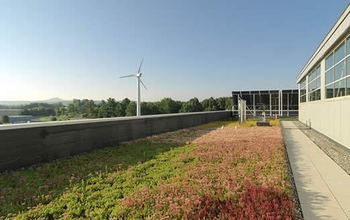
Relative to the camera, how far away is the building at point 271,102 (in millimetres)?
43312

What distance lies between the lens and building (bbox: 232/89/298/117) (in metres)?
43.3

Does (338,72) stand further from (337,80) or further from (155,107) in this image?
(155,107)

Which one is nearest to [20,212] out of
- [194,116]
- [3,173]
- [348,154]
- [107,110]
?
[3,173]

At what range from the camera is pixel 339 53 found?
12594 millimetres

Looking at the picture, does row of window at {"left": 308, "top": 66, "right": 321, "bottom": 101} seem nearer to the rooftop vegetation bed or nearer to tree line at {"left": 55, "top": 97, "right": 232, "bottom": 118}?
the rooftop vegetation bed

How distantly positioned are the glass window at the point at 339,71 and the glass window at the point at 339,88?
37cm

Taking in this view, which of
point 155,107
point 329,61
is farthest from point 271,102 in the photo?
point 155,107

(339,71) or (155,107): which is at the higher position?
(339,71)

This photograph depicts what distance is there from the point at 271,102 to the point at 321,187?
143 feet

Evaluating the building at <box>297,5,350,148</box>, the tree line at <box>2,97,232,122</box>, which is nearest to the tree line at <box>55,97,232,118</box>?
the tree line at <box>2,97,232,122</box>

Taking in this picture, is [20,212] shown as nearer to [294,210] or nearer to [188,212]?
[188,212]

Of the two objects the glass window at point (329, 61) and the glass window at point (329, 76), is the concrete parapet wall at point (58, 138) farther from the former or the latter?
the glass window at point (329, 61)

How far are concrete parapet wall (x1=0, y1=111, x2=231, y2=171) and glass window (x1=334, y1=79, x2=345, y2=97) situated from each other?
12135mm

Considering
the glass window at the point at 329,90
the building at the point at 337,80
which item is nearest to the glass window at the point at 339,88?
the building at the point at 337,80
